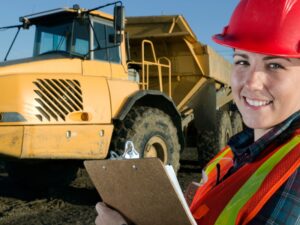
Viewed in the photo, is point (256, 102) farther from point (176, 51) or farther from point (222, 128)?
point (222, 128)

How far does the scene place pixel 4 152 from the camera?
496 centimetres

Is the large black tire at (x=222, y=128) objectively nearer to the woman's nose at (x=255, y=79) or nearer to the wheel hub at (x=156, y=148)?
the wheel hub at (x=156, y=148)

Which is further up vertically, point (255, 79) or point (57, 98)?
point (255, 79)

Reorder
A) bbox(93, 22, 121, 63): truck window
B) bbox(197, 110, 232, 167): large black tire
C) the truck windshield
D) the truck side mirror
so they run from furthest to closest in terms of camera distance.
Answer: bbox(197, 110, 232, 167): large black tire, bbox(93, 22, 121, 63): truck window, the truck windshield, the truck side mirror

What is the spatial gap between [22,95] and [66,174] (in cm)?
256

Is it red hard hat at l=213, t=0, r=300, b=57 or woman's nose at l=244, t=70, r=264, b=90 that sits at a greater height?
red hard hat at l=213, t=0, r=300, b=57

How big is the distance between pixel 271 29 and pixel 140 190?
24.6 inches

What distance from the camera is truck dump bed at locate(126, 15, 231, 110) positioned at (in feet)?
26.1

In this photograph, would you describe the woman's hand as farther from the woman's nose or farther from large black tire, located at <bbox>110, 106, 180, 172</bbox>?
large black tire, located at <bbox>110, 106, 180, 172</bbox>

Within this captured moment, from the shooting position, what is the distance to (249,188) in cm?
125

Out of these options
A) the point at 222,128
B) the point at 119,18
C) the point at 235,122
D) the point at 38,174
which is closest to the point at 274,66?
the point at 119,18

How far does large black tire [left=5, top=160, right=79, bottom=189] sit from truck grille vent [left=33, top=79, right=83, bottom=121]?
192 cm

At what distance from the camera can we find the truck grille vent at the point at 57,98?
17.0 ft

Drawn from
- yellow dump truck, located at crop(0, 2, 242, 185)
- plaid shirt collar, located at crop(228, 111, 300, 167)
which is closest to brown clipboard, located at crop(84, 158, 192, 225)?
plaid shirt collar, located at crop(228, 111, 300, 167)
